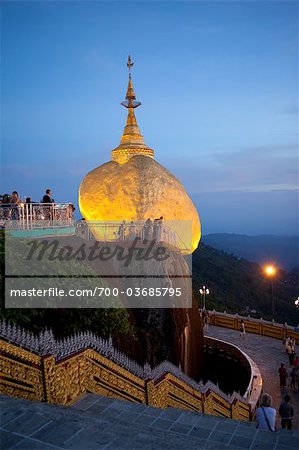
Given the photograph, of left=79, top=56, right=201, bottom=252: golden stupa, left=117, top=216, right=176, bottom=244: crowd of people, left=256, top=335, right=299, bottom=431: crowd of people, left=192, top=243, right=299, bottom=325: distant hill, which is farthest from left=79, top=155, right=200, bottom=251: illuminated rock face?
left=192, top=243, right=299, bottom=325: distant hill

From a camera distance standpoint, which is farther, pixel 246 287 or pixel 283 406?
pixel 246 287

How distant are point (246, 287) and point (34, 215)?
51.8 m

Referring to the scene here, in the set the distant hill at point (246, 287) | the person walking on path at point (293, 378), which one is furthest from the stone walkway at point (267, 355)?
the distant hill at point (246, 287)

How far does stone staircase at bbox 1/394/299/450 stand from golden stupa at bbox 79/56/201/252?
1579 cm

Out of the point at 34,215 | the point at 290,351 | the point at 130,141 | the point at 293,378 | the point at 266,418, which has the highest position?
the point at 130,141

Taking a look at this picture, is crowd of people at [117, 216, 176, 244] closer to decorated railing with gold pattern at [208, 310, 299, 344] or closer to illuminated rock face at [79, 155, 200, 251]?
illuminated rock face at [79, 155, 200, 251]

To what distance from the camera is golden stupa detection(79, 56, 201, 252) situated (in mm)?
21719

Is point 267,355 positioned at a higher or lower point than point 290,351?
lower

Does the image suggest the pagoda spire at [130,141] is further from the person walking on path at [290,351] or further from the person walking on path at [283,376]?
the person walking on path at [283,376]

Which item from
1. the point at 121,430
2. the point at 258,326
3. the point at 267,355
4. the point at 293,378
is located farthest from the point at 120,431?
the point at 258,326

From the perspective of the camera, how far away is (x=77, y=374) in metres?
6.92

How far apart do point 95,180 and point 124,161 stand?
1935 mm

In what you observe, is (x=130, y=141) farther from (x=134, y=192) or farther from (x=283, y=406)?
(x=283, y=406)

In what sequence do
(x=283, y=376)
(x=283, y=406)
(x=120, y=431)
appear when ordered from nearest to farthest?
(x=120, y=431) → (x=283, y=406) → (x=283, y=376)
